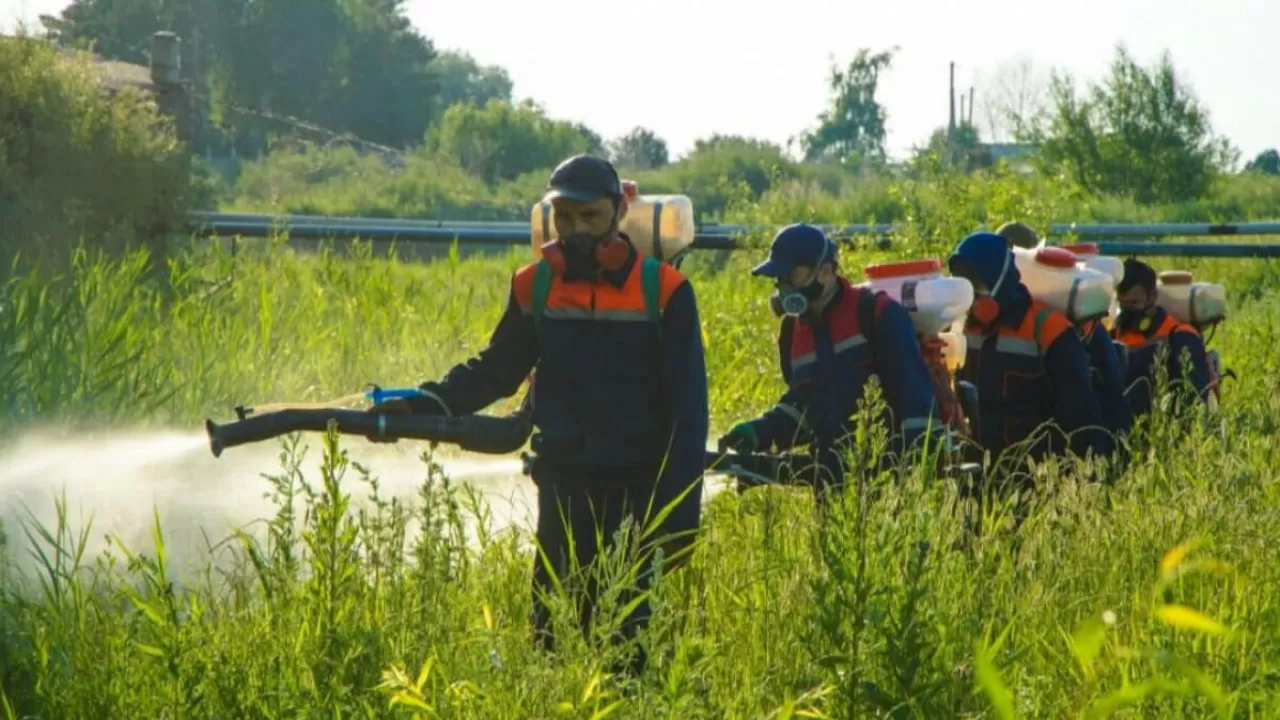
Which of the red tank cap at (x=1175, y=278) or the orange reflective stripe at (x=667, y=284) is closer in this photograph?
the orange reflective stripe at (x=667, y=284)

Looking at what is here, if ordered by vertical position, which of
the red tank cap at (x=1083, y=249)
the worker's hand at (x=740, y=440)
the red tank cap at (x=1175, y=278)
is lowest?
the worker's hand at (x=740, y=440)

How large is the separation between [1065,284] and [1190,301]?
11.0ft

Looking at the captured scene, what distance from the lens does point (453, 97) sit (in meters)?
147

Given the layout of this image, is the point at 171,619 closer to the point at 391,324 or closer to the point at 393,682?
the point at 393,682

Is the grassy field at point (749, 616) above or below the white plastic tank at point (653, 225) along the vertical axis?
below

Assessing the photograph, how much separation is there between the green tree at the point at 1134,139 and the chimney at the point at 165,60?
125 feet

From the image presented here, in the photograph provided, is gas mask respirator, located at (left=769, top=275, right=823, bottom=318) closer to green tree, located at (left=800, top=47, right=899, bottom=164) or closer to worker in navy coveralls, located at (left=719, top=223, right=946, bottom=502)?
worker in navy coveralls, located at (left=719, top=223, right=946, bottom=502)

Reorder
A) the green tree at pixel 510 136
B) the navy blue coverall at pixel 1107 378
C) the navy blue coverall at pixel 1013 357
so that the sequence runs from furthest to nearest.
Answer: the green tree at pixel 510 136 < the navy blue coverall at pixel 1107 378 < the navy blue coverall at pixel 1013 357

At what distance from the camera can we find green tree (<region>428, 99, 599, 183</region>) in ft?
261

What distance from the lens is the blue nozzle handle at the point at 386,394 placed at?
623cm

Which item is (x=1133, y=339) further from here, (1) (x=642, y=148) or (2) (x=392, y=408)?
(1) (x=642, y=148)

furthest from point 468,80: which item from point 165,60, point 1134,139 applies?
point 165,60

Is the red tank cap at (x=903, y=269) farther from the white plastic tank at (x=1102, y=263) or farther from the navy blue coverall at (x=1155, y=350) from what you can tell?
the navy blue coverall at (x=1155, y=350)

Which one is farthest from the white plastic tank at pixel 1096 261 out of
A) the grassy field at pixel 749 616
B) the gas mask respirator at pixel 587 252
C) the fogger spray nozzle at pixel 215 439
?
the fogger spray nozzle at pixel 215 439
